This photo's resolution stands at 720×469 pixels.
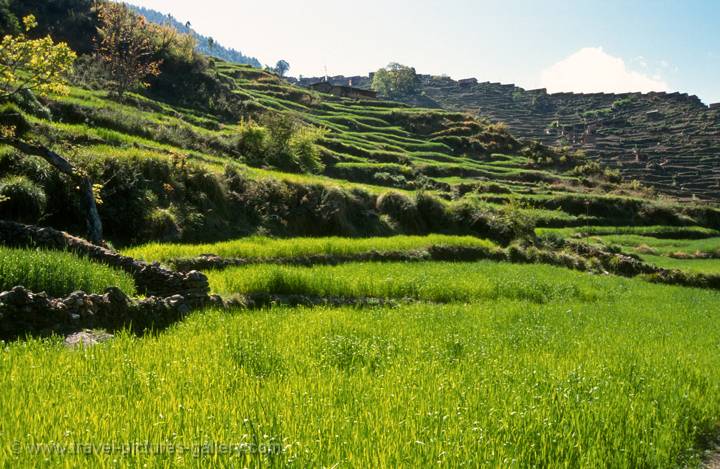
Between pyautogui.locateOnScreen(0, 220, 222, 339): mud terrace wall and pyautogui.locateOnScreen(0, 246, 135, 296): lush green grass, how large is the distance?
104cm

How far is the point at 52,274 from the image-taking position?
9.75 meters

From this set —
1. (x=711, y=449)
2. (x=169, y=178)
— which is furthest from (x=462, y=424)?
(x=169, y=178)

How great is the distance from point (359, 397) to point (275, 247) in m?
13.7

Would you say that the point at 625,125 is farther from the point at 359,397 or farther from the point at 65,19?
the point at 359,397

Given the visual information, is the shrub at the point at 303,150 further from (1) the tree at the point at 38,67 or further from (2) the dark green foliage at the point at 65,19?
(2) the dark green foliage at the point at 65,19

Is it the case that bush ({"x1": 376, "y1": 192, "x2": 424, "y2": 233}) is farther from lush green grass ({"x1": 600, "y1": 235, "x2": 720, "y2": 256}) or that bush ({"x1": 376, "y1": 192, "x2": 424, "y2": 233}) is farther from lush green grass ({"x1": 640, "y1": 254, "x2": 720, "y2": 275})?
lush green grass ({"x1": 600, "y1": 235, "x2": 720, "y2": 256})

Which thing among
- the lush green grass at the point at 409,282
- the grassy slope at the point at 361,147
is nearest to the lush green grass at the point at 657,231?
the grassy slope at the point at 361,147

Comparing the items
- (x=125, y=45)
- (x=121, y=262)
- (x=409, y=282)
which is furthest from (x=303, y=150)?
(x=125, y=45)

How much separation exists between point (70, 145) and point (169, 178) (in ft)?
12.8

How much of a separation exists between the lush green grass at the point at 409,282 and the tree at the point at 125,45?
35.8 m

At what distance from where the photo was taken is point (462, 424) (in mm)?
5098

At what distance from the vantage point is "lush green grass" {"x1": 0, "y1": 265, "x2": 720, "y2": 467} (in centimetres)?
418

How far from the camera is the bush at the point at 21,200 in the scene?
45.7 ft

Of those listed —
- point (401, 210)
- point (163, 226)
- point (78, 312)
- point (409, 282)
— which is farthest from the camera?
point (401, 210)
